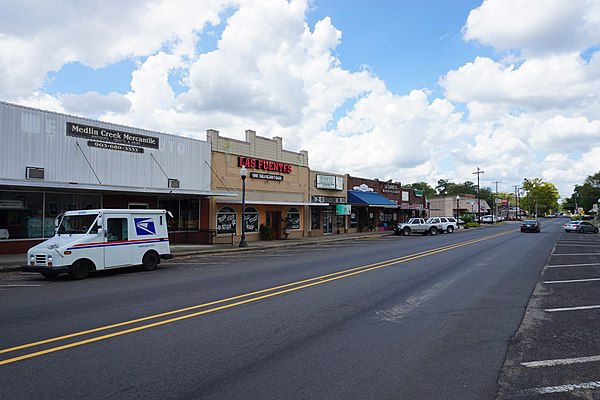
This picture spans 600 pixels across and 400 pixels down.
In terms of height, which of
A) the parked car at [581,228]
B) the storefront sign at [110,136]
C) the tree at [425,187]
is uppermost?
the tree at [425,187]

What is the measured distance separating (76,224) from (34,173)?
7147 millimetres

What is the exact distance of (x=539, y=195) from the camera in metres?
139

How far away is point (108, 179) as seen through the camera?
2059 centimetres

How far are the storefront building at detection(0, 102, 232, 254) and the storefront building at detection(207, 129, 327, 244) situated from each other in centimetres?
139

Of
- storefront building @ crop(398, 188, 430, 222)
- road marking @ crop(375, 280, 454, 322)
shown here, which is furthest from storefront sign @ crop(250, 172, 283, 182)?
storefront building @ crop(398, 188, 430, 222)

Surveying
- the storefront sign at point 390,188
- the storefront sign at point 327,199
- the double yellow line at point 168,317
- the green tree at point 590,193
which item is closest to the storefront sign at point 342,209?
the storefront sign at point 327,199

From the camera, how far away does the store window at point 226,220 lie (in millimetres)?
25781

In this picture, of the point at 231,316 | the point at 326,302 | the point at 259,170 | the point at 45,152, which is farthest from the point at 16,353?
the point at 259,170

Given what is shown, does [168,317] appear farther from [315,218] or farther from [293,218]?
[315,218]

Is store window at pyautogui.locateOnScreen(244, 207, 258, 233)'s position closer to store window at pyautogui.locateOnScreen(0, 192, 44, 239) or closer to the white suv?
store window at pyautogui.locateOnScreen(0, 192, 44, 239)

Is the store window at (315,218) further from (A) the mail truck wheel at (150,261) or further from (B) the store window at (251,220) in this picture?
(A) the mail truck wheel at (150,261)

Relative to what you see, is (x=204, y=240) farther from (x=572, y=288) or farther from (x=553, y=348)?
(x=553, y=348)

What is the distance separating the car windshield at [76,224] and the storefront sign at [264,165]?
46.9 ft

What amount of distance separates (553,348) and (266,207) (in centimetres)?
2440
